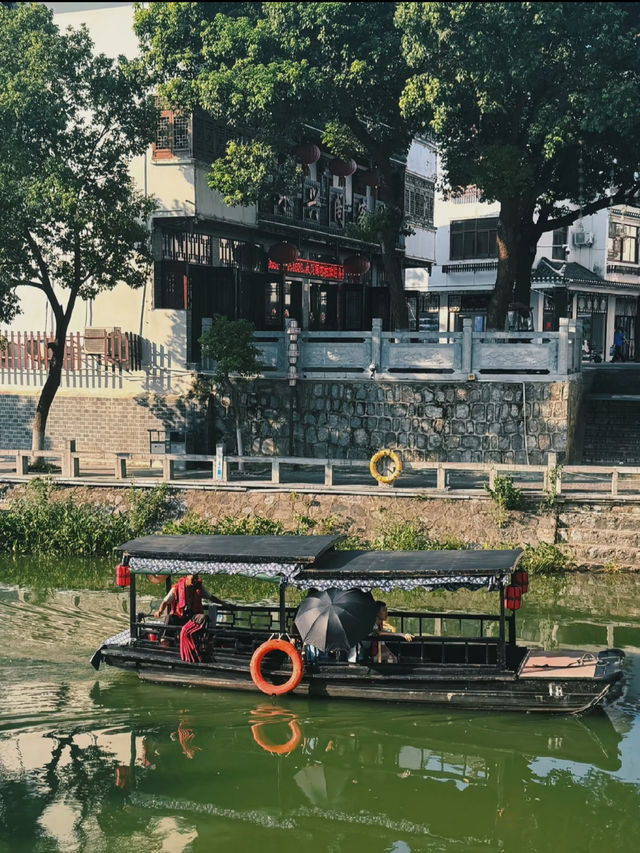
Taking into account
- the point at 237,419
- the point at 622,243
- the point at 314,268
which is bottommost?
the point at 237,419

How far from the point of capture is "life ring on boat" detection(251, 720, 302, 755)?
1249cm

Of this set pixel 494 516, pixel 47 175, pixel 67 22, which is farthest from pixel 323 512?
pixel 67 22

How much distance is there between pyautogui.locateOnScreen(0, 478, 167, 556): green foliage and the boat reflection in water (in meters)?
8.53

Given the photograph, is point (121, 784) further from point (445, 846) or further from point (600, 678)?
point (600, 678)

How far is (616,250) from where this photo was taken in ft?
146

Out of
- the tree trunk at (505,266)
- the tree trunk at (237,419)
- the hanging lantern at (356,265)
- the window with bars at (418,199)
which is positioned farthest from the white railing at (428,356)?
the window with bars at (418,199)

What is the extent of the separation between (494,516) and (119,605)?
756 cm

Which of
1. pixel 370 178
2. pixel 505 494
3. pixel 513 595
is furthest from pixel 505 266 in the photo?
pixel 513 595

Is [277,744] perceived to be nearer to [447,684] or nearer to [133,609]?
[447,684]

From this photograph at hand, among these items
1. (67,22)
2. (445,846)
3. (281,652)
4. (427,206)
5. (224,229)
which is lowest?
(445,846)

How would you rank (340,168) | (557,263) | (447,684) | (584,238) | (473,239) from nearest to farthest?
(447,684)
(340,168)
(557,263)
(584,238)
(473,239)

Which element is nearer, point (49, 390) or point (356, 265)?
point (49, 390)

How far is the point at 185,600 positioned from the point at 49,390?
11.0 m

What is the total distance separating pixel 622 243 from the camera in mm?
44719
